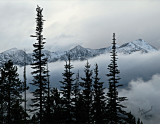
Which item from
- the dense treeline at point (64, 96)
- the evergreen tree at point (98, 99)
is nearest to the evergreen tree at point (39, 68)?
the dense treeline at point (64, 96)

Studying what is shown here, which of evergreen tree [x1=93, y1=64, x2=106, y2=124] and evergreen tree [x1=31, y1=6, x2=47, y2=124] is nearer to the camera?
evergreen tree [x1=31, y1=6, x2=47, y2=124]

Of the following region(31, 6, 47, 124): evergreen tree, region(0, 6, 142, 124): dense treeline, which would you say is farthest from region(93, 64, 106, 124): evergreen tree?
region(31, 6, 47, 124): evergreen tree

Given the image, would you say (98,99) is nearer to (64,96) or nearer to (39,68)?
(64,96)

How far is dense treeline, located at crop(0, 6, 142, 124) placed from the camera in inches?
1109

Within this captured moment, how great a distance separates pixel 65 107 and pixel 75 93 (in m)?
3.28

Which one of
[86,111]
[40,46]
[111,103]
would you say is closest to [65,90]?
[86,111]

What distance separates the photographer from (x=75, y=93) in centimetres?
3878

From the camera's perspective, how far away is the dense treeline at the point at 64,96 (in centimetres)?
2816

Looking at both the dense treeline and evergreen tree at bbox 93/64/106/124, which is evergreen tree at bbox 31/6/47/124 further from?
evergreen tree at bbox 93/64/106/124

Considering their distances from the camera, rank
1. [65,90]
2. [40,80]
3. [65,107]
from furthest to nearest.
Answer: [65,107] < [65,90] < [40,80]

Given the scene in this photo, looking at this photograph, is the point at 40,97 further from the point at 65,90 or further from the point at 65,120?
the point at 65,120

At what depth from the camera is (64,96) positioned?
36.8 meters

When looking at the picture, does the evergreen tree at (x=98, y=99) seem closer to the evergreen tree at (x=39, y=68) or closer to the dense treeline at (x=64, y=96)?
the dense treeline at (x=64, y=96)

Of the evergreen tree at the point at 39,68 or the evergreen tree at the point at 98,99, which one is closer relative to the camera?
the evergreen tree at the point at 39,68
